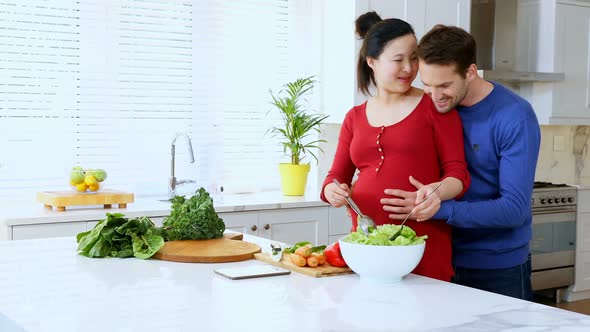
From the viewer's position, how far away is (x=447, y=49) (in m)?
2.33

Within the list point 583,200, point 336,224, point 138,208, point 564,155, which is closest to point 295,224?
point 336,224

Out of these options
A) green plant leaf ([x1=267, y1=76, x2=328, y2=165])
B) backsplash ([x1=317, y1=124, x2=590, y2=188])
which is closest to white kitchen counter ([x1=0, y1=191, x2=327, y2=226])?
green plant leaf ([x1=267, y1=76, x2=328, y2=165])

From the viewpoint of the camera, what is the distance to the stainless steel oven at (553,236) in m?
5.34

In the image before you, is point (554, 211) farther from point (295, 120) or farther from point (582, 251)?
point (295, 120)

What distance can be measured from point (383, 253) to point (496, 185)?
0.64 meters

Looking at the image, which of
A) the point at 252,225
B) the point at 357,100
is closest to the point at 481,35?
the point at 357,100

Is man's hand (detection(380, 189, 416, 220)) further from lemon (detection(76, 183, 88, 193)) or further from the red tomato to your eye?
lemon (detection(76, 183, 88, 193))

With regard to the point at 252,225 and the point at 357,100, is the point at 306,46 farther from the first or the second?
the point at 252,225

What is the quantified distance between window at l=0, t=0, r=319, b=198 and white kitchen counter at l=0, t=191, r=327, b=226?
221mm

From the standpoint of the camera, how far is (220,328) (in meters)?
1.57

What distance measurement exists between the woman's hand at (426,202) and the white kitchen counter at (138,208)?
185 centimetres

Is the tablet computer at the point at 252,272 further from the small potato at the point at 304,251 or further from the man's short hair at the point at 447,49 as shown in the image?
the man's short hair at the point at 447,49

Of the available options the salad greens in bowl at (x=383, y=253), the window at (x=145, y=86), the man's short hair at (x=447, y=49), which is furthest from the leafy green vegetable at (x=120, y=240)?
the window at (x=145, y=86)

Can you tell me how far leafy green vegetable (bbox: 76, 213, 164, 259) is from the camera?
2.37 metres
